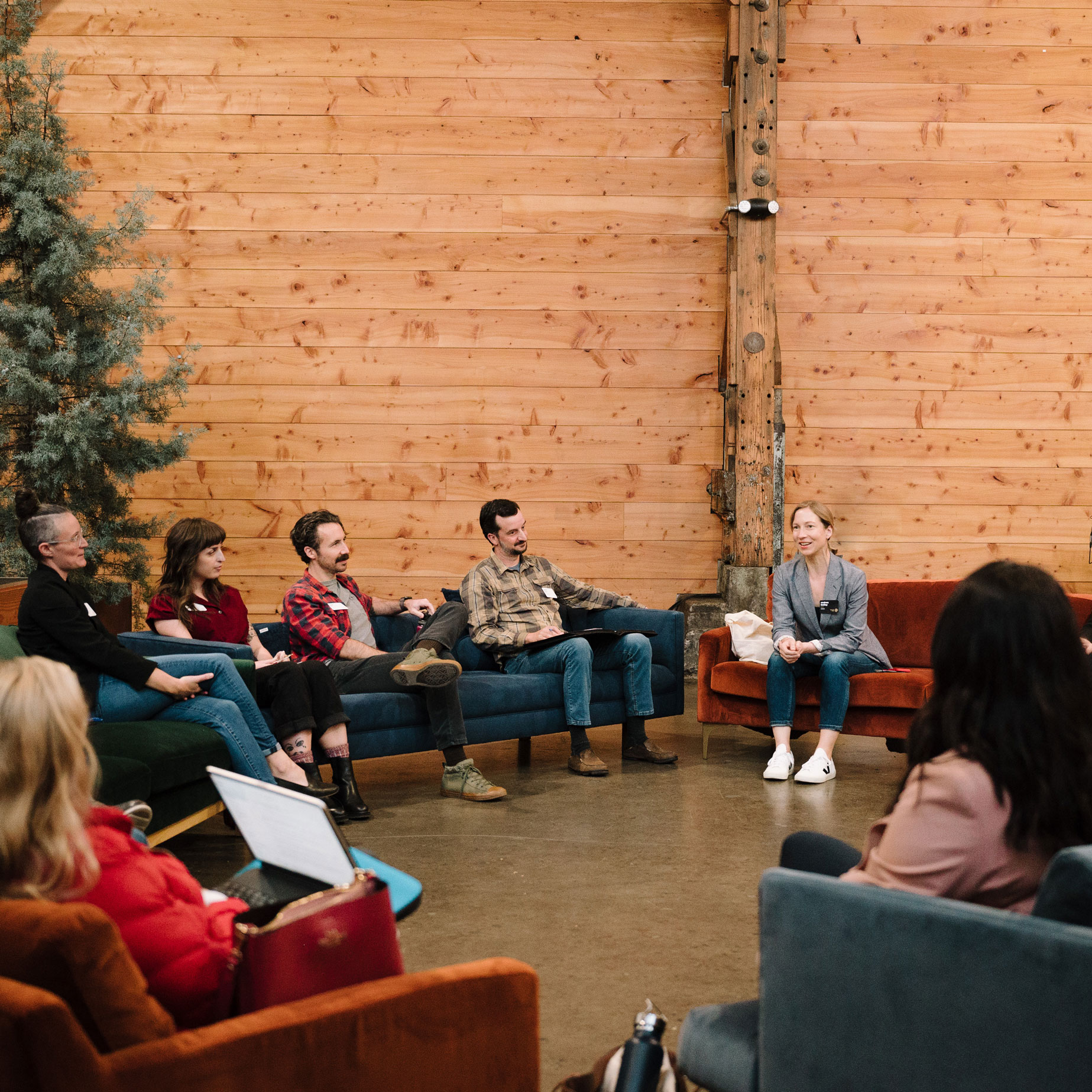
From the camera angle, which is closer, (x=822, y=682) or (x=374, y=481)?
(x=822, y=682)

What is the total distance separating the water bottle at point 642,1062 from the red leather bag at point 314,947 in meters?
0.47

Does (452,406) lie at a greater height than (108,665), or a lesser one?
greater

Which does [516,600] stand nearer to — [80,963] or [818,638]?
[818,638]

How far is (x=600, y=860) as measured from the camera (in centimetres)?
331

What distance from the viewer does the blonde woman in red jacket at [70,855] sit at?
1.25m

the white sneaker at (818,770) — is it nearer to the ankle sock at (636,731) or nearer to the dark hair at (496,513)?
the ankle sock at (636,731)

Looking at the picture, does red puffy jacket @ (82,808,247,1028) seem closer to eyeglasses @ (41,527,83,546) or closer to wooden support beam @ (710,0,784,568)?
eyeglasses @ (41,527,83,546)

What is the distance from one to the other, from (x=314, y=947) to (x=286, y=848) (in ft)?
1.04

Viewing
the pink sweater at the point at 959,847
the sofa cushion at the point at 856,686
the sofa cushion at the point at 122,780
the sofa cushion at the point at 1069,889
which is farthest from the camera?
the sofa cushion at the point at 856,686

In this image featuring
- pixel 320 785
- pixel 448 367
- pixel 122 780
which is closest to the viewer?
pixel 122 780

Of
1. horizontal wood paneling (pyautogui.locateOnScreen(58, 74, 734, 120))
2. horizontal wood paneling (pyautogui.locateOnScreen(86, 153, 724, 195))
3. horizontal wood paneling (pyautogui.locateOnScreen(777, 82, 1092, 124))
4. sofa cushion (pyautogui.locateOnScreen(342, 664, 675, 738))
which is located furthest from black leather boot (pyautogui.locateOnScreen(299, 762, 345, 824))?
horizontal wood paneling (pyautogui.locateOnScreen(777, 82, 1092, 124))

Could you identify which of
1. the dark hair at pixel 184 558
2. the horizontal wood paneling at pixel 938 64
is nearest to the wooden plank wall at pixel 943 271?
the horizontal wood paneling at pixel 938 64

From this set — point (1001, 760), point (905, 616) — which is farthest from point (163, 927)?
point (905, 616)

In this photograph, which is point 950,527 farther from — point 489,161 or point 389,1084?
point 389,1084
